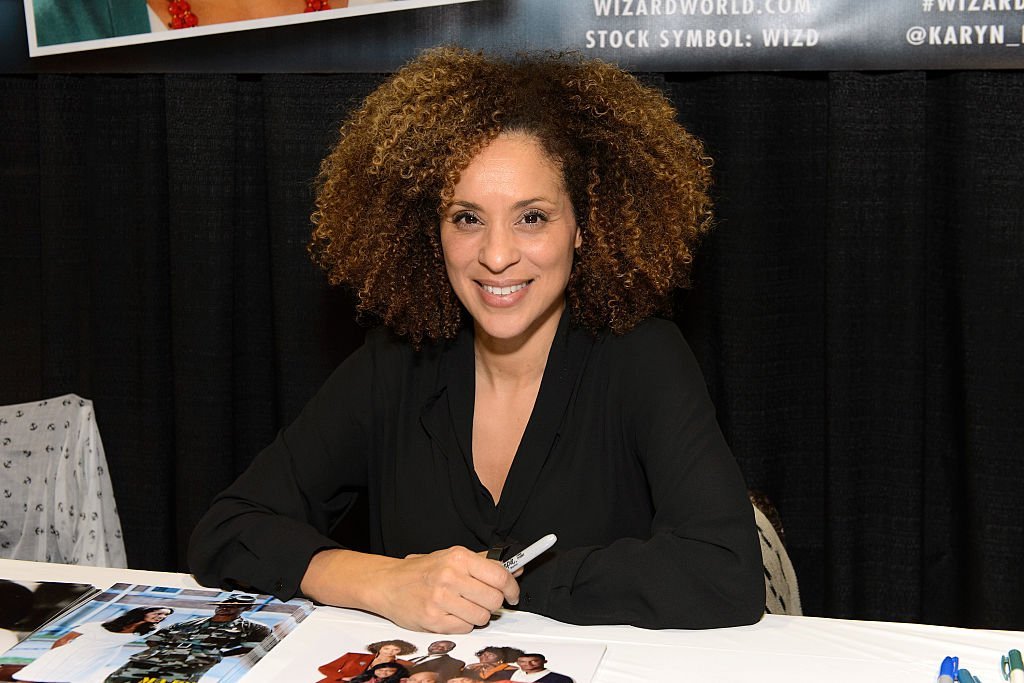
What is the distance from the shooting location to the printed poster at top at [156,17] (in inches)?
83.0

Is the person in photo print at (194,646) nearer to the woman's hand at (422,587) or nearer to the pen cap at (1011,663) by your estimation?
the woman's hand at (422,587)

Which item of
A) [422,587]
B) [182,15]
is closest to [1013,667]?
[422,587]

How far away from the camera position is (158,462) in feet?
7.84

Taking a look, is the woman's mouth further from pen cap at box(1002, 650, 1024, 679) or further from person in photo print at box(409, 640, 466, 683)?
pen cap at box(1002, 650, 1024, 679)

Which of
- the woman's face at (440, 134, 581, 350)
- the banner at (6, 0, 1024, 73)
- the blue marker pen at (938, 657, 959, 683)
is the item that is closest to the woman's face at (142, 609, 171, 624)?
the woman's face at (440, 134, 581, 350)

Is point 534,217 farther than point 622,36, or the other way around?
point 622,36

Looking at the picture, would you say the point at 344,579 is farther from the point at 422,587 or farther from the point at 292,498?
the point at 292,498

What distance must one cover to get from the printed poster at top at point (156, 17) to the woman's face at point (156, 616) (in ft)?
4.21

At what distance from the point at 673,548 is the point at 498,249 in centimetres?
46

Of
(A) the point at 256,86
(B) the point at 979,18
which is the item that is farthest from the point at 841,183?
(A) the point at 256,86

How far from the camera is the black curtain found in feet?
6.49

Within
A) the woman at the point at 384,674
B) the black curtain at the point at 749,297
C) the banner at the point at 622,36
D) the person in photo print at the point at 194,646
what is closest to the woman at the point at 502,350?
the person in photo print at the point at 194,646

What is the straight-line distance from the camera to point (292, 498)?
1514 millimetres

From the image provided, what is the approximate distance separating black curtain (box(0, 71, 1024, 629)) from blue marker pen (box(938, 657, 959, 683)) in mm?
1015
